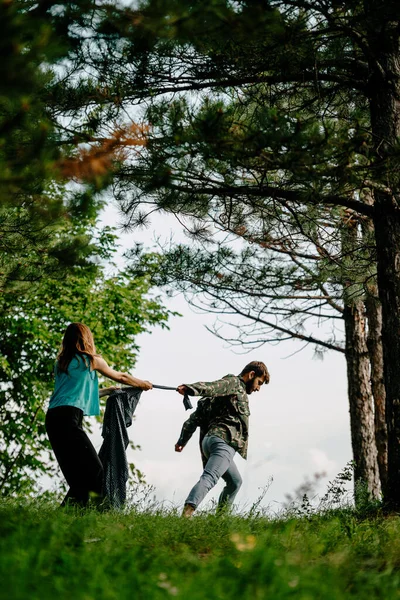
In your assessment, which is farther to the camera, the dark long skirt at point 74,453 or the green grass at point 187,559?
the dark long skirt at point 74,453

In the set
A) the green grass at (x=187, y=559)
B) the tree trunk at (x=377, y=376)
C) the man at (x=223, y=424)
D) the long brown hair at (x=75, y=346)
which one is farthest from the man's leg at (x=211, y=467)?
the tree trunk at (x=377, y=376)

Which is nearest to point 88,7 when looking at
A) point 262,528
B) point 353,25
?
point 353,25

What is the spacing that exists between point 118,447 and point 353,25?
178 inches

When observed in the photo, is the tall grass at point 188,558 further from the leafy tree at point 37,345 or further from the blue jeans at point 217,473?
the leafy tree at point 37,345

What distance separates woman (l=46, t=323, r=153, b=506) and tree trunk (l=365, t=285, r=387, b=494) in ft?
20.0

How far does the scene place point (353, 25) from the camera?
21.3ft

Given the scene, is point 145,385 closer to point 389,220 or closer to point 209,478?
point 209,478

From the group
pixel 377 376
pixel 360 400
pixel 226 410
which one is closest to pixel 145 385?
pixel 226 410

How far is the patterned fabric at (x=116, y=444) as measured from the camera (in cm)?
638

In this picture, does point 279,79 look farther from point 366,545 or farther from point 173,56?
point 366,545

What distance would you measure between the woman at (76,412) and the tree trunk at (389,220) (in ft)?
8.97

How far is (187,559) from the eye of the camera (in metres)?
3.80

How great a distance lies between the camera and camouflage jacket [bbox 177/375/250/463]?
6613mm

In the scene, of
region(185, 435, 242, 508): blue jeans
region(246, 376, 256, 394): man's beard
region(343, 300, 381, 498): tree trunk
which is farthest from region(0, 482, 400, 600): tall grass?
region(343, 300, 381, 498): tree trunk
